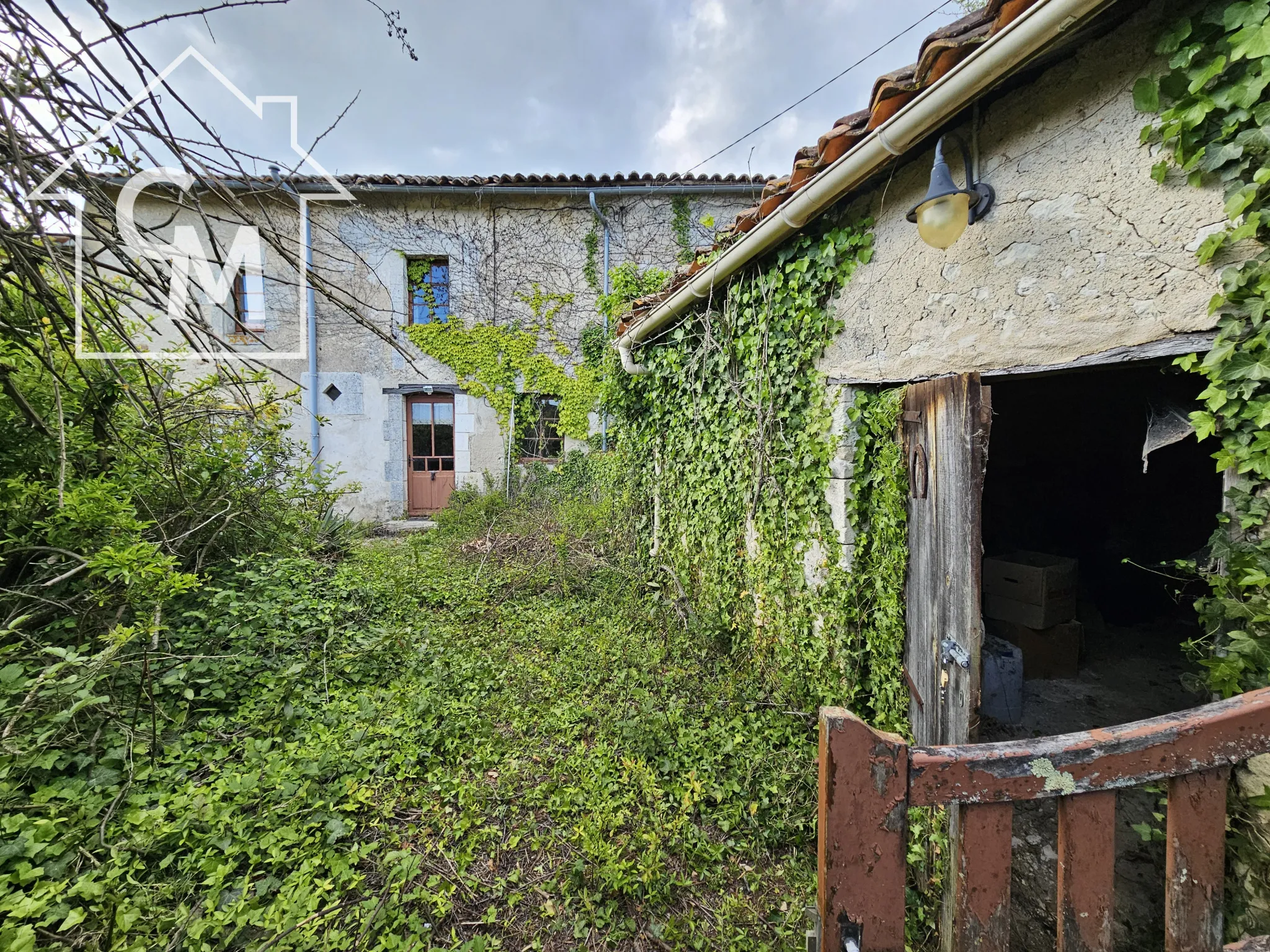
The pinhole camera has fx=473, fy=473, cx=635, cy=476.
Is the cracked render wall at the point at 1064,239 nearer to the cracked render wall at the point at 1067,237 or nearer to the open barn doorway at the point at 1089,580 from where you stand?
the cracked render wall at the point at 1067,237

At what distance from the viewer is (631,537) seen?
569 cm

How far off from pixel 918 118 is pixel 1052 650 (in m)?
4.20

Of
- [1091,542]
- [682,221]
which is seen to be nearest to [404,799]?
[1091,542]

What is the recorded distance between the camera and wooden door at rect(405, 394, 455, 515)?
10234 mm

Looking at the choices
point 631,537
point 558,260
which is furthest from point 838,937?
point 558,260

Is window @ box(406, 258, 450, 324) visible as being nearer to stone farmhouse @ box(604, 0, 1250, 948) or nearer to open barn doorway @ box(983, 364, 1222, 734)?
stone farmhouse @ box(604, 0, 1250, 948)

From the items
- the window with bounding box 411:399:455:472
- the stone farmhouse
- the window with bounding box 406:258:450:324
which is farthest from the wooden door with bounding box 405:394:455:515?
the stone farmhouse

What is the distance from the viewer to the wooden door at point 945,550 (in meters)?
1.87

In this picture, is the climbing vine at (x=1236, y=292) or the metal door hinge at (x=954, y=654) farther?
the metal door hinge at (x=954, y=654)

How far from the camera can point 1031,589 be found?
3.83 metres

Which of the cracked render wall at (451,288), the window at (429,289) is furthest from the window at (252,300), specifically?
the window at (429,289)

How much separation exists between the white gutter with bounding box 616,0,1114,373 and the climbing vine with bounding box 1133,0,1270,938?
0.34m

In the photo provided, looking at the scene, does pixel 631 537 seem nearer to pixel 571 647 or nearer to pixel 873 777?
pixel 571 647

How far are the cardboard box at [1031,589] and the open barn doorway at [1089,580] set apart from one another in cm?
1
